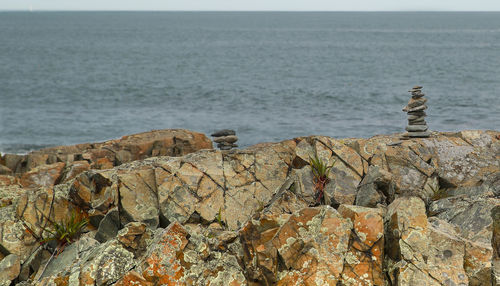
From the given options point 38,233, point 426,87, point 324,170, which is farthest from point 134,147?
point 426,87

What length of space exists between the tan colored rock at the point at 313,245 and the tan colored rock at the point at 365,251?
0.48 feet

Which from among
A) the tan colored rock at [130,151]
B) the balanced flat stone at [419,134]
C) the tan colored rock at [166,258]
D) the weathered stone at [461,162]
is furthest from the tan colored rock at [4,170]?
the weathered stone at [461,162]

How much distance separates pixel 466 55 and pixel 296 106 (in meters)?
85.4

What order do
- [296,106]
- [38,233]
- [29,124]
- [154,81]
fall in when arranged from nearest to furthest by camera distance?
[38,233]
[29,124]
[296,106]
[154,81]

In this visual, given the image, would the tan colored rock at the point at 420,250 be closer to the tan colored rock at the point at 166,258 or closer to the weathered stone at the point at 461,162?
the tan colored rock at the point at 166,258

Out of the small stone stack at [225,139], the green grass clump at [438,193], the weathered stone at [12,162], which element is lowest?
the weathered stone at [12,162]

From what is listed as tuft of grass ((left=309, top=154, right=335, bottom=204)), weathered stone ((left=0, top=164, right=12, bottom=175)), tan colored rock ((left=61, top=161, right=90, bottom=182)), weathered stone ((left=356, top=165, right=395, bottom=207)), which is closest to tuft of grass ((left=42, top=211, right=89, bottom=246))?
tan colored rock ((left=61, top=161, right=90, bottom=182))

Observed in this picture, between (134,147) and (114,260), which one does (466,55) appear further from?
(114,260)

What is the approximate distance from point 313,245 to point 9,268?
9.18 m

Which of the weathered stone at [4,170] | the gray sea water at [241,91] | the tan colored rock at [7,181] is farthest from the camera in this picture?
the gray sea water at [241,91]

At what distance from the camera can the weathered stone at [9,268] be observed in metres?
15.0

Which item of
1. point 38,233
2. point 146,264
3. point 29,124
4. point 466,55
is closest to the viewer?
point 146,264

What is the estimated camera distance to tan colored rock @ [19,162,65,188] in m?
22.4

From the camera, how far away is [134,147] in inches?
1061
